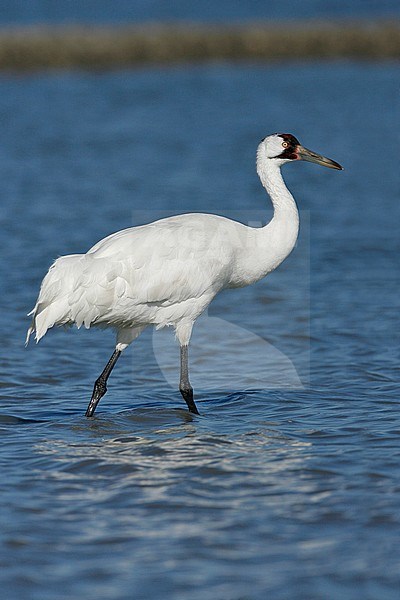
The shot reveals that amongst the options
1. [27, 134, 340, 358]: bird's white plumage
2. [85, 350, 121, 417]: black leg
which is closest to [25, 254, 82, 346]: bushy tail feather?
[27, 134, 340, 358]: bird's white plumage

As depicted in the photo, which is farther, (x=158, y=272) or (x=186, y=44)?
(x=186, y=44)

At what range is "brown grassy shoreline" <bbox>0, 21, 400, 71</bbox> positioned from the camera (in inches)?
1240

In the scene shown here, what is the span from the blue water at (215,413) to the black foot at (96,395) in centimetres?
16

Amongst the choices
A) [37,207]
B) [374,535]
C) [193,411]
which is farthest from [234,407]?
[37,207]

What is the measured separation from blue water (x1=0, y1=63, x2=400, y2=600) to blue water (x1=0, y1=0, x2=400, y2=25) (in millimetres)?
25042

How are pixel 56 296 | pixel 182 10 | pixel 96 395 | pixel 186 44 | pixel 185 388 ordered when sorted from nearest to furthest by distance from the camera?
pixel 56 296 < pixel 96 395 < pixel 185 388 < pixel 186 44 < pixel 182 10

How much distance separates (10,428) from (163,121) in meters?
16.3

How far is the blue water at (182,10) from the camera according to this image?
43562 mm

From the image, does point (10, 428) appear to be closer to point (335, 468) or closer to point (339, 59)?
point (335, 468)

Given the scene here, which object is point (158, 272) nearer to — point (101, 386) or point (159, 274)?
point (159, 274)

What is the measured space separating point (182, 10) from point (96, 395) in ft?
133

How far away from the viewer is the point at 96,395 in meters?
8.13

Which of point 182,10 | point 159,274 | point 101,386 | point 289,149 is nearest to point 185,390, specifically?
point 101,386

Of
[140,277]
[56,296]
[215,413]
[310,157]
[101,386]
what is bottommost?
[215,413]
